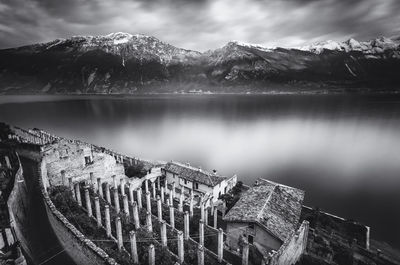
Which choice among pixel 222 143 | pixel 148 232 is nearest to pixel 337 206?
pixel 148 232

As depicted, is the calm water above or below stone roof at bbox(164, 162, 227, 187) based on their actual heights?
below

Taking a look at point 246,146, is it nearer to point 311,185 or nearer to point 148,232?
point 311,185

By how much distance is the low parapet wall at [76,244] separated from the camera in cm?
1490

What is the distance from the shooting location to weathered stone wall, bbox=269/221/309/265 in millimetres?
15403

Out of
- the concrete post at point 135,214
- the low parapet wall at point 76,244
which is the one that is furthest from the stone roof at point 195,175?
the low parapet wall at point 76,244

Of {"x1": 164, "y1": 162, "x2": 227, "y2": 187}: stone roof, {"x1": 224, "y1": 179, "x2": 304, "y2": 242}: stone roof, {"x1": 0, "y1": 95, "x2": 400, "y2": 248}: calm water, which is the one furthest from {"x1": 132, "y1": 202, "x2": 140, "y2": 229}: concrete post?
{"x1": 0, "y1": 95, "x2": 400, "y2": 248}: calm water

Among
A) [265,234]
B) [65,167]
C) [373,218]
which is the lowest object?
[373,218]

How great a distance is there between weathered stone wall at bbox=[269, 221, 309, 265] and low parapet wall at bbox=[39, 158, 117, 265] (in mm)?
10390

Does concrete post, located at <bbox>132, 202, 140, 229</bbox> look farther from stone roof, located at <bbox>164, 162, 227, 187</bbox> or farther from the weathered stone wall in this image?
stone roof, located at <bbox>164, 162, 227, 187</bbox>

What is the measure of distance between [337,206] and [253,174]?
17.0 meters

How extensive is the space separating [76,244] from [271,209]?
16895 millimetres

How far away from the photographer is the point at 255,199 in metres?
24.7

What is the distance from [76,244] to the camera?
16844 mm

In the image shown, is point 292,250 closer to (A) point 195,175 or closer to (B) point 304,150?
(A) point 195,175
